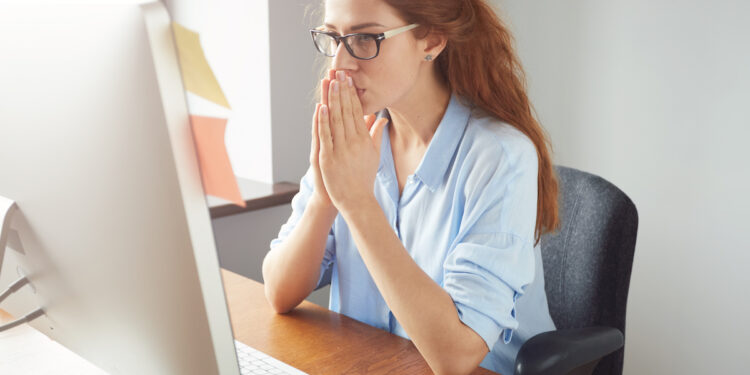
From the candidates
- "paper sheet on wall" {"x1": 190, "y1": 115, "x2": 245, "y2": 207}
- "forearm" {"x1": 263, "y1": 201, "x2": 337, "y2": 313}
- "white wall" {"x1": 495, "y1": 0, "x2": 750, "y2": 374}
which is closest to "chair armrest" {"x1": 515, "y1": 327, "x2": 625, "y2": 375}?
"forearm" {"x1": 263, "y1": 201, "x2": 337, "y2": 313}

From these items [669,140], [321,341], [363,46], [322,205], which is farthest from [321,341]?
[669,140]

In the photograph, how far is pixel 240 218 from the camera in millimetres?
1981

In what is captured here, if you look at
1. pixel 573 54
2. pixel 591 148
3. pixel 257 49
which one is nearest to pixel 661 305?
pixel 591 148

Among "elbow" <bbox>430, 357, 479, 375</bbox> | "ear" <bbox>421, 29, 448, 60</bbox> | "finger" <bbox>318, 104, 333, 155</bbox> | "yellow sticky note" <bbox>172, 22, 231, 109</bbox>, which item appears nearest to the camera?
"yellow sticky note" <bbox>172, 22, 231, 109</bbox>

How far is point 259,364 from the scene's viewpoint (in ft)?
2.91

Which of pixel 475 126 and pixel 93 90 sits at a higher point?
pixel 93 90

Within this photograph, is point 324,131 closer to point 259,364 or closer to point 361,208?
point 361,208

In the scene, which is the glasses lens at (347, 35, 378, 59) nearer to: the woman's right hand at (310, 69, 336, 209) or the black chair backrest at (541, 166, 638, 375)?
the woman's right hand at (310, 69, 336, 209)

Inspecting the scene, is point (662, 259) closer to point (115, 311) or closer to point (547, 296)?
point (547, 296)

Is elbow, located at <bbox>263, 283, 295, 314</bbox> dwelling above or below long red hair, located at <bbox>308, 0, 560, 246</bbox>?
below

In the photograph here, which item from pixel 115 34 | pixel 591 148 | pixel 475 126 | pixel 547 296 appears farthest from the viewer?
pixel 591 148

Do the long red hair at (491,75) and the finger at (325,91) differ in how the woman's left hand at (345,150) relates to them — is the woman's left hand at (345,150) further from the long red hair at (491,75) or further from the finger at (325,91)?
the long red hair at (491,75)

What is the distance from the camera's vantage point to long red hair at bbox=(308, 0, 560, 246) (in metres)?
1.11

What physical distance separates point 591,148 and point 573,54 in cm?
28
